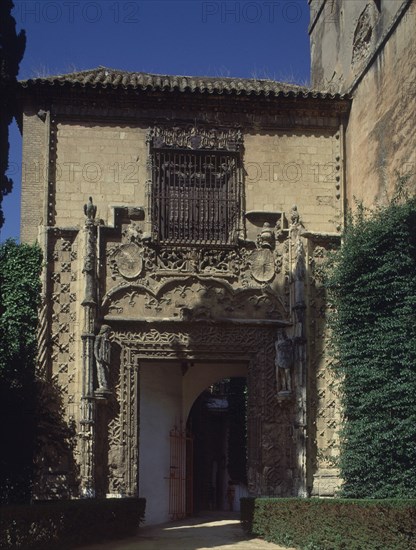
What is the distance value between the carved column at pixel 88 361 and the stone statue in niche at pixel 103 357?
11 centimetres

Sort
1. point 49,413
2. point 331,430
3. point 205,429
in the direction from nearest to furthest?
point 49,413
point 331,430
point 205,429

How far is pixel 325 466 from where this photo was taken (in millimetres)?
18547

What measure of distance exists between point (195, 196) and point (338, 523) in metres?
8.12

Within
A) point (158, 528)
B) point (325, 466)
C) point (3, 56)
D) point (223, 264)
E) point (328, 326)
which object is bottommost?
point (158, 528)

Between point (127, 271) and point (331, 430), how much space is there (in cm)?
498

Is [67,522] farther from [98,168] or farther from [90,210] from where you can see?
[98,168]

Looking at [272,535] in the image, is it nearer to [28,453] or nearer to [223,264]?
[28,453]

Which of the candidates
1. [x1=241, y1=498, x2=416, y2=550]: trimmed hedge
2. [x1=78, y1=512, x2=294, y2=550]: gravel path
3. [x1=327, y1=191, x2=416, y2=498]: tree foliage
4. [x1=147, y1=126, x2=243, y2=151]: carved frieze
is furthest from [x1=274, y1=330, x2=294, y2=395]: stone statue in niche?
[x1=147, y1=126, x2=243, y2=151]: carved frieze

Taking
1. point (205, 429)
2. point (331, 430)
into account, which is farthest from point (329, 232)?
point (205, 429)

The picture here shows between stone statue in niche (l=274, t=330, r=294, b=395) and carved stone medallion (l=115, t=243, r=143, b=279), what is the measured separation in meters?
3.10

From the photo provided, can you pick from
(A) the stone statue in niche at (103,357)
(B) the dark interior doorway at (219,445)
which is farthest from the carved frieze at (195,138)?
(B) the dark interior doorway at (219,445)

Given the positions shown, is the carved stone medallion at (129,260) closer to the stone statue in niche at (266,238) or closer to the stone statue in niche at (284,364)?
the stone statue in niche at (266,238)

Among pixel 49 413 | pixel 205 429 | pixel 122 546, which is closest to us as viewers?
pixel 122 546

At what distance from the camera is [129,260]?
62.6ft
